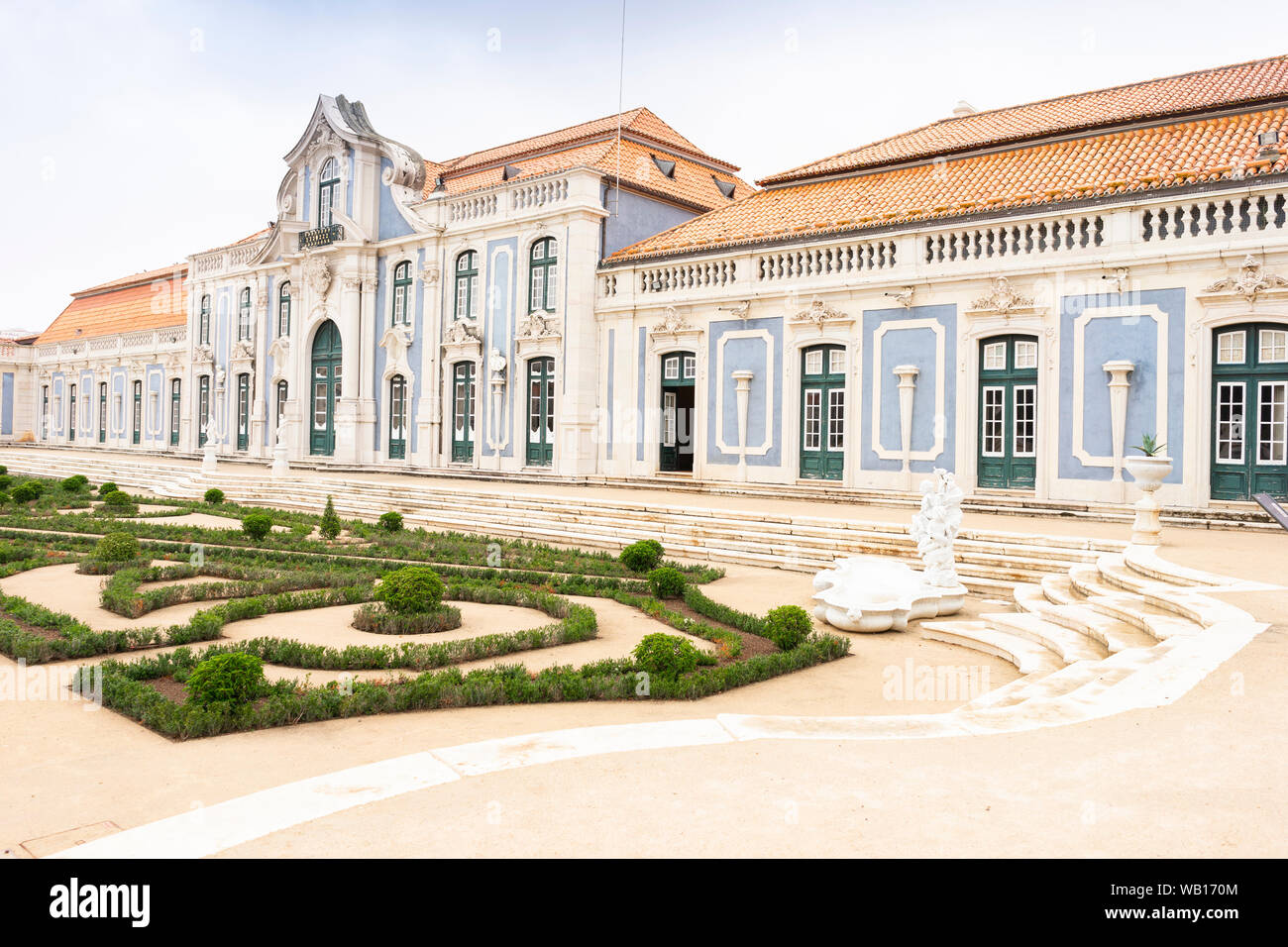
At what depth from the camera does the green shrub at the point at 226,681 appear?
6535 mm

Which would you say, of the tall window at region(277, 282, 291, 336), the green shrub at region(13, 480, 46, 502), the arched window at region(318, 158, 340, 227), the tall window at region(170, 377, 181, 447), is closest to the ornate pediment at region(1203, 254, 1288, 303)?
the green shrub at region(13, 480, 46, 502)

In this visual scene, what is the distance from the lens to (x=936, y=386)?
20.5m

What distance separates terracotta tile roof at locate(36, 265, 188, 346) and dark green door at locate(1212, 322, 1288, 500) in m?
42.3

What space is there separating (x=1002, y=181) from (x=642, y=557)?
41.8ft

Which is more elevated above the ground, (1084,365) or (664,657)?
(1084,365)

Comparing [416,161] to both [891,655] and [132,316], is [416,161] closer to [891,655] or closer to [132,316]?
[132,316]

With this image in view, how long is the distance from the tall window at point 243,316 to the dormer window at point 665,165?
63.0 ft

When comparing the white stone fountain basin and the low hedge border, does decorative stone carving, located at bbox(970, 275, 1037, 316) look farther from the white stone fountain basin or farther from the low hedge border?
the low hedge border

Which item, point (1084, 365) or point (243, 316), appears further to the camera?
point (243, 316)

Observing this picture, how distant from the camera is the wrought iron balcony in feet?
110

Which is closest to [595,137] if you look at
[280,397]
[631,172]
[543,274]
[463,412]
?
[631,172]

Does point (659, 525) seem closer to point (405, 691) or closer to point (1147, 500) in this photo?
point (1147, 500)

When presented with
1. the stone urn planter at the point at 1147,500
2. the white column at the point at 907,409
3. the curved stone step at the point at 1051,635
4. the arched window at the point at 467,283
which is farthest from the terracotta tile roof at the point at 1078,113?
the curved stone step at the point at 1051,635

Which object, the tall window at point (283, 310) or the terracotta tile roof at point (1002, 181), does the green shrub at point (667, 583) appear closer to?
the terracotta tile roof at point (1002, 181)
